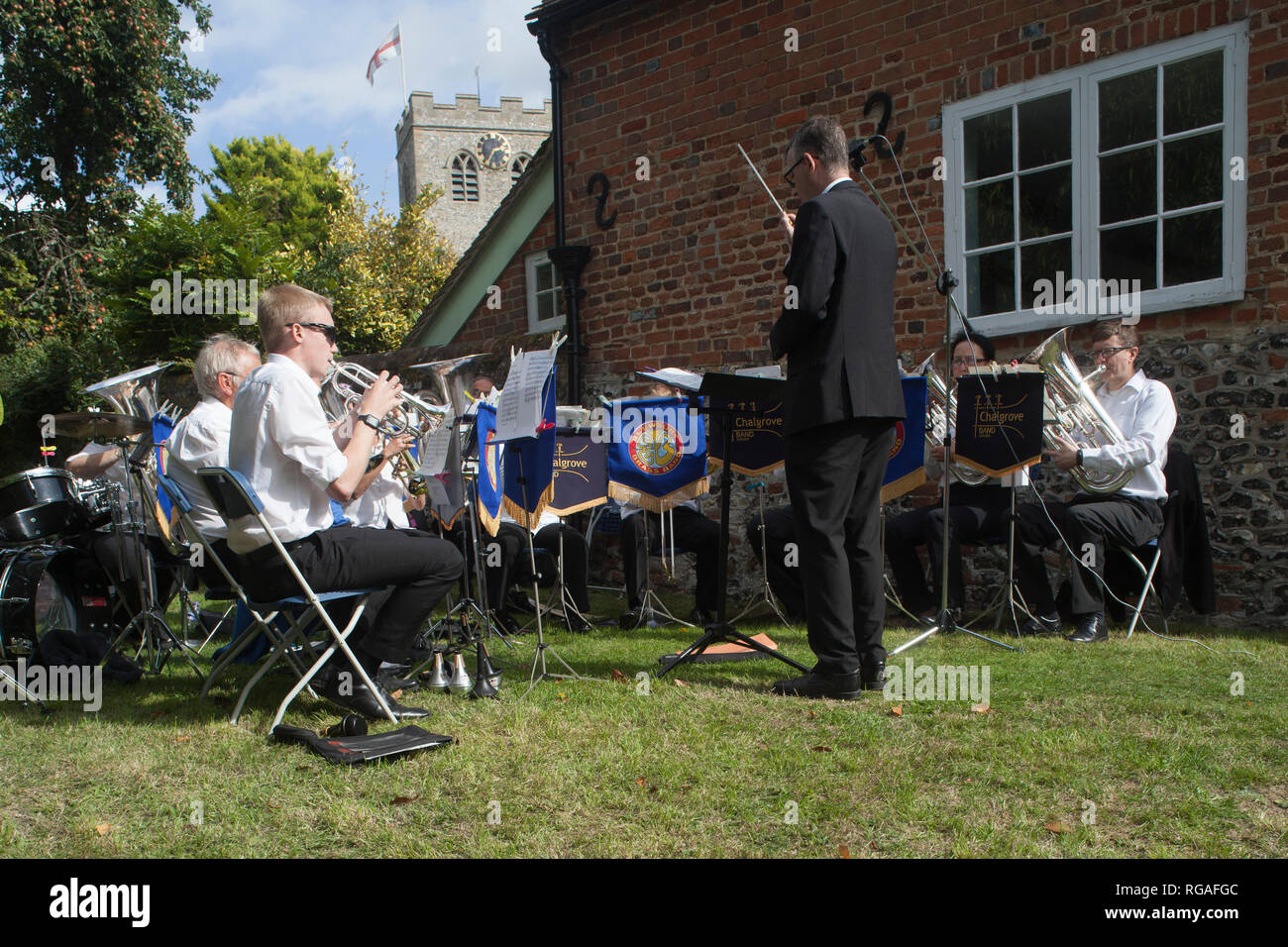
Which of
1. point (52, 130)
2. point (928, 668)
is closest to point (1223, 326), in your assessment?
point (928, 668)

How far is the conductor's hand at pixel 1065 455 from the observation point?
555 cm

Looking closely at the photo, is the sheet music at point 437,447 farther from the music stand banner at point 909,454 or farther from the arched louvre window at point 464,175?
the arched louvre window at point 464,175

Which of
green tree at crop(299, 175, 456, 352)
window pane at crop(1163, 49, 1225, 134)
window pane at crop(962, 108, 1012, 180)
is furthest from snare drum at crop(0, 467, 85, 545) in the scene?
green tree at crop(299, 175, 456, 352)

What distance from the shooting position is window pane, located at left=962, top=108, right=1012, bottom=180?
697 centimetres

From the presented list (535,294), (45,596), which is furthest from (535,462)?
(535,294)

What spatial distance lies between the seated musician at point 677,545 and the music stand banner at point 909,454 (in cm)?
136

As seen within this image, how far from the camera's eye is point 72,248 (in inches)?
752

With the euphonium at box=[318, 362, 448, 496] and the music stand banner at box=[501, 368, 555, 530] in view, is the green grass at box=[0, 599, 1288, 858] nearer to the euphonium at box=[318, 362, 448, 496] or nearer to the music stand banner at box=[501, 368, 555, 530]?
the music stand banner at box=[501, 368, 555, 530]

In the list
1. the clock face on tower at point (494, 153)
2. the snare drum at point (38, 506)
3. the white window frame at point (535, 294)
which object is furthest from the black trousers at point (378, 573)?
the clock face on tower at point (494, 153)

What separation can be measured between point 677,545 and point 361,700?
3.34 m

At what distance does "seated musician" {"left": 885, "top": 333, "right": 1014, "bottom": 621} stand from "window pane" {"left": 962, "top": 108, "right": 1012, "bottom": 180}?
1559 millimetres

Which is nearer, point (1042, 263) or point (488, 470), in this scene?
point (488, 470)

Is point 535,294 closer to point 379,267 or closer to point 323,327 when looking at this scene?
point 323,327

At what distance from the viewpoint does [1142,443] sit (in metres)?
5.48
